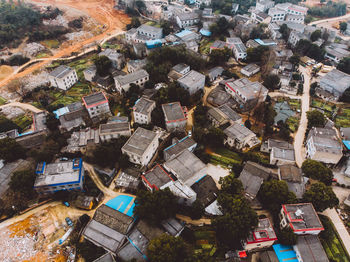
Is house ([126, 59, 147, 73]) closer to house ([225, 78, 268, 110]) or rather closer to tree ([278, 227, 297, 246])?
house ([225, 78, 268, 110])

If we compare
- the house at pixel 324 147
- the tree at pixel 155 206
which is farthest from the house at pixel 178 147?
the house at pixel 324 147

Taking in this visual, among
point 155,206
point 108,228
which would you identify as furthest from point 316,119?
point 108,228

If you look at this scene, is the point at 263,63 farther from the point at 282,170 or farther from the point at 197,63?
the point at 282,170

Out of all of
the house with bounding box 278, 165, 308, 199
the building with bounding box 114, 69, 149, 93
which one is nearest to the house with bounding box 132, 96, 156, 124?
the building with bounding box 114, 69, 149, 93

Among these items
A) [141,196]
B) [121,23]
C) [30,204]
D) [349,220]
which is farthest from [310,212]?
[121,23]

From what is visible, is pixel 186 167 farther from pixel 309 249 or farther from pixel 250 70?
pixel 250 70

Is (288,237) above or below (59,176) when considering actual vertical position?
above
